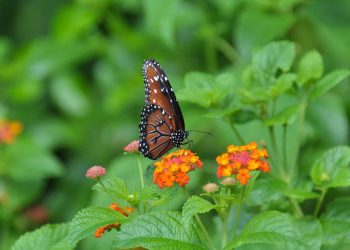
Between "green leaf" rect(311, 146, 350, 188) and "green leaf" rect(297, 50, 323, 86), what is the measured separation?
0.31 metres

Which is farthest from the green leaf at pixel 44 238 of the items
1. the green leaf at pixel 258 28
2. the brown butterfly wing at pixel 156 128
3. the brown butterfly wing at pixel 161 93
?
the green leaf at pixel 258 28

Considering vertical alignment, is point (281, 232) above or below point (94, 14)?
below

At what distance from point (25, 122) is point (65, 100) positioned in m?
0.36

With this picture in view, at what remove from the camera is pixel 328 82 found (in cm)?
254

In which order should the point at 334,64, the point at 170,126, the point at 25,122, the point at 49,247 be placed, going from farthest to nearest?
1. the point at 25,122
2. the point at 334,64
3. the point at 170,126
4. the point at 49,247

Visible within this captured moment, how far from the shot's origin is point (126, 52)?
4902 mm

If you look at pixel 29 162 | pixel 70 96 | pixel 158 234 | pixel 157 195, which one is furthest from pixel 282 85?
pixel 70 96

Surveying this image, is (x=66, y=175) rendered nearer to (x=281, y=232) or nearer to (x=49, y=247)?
(x=49, y=247)

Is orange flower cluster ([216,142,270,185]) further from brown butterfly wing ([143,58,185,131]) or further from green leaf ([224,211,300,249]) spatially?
brown butterfly wing ([143,58,185,131])

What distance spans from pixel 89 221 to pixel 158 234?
201 mm

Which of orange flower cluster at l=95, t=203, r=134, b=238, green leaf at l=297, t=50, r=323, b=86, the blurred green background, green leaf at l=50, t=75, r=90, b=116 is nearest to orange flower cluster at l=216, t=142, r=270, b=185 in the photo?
orange flower cluster at l=95, t=203, r=134, b=238

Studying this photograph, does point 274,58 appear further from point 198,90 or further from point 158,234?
point 158,234

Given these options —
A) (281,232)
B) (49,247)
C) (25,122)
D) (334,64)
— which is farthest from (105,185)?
(25,122)

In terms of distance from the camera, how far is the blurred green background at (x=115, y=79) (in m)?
4.01
